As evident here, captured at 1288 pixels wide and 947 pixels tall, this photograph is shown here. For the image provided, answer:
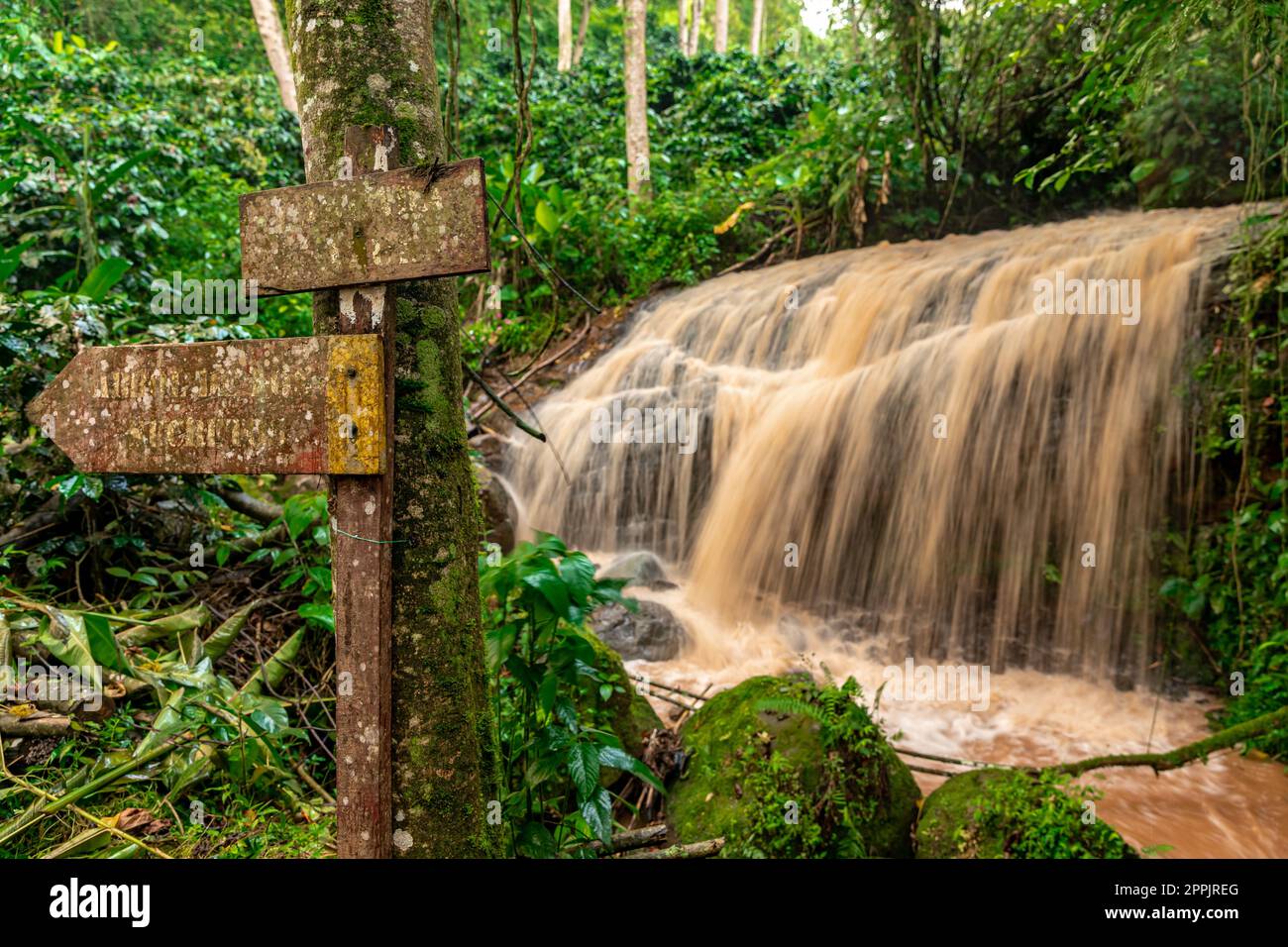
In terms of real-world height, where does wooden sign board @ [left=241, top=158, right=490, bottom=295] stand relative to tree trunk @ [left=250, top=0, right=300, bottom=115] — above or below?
below

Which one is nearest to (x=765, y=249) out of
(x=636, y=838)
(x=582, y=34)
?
(x=636, y=838)

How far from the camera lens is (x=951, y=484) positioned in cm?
504

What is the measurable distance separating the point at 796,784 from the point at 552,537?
4.09 feet

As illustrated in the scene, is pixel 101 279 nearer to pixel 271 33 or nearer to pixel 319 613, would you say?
pixel 319 613

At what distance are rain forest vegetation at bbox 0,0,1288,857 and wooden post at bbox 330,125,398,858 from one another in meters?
0.38

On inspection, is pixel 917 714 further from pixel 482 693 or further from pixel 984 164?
pixel 984 164

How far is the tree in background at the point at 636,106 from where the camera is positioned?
10492mm

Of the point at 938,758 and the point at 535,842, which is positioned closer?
the point at 535,842

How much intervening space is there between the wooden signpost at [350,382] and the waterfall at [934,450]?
3.92 m

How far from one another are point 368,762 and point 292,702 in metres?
1.43

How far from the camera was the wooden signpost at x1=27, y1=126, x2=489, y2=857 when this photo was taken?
1638mm

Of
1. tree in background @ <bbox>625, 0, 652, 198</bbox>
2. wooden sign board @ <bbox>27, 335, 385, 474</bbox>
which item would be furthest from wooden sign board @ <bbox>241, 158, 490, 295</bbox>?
tree in background @ <bbox>625, 0, 652, 198</bbox>

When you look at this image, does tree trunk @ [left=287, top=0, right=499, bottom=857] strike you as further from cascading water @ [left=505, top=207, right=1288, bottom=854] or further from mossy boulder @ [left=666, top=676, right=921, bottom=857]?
cascading water @ [left=505, top=207, right=1288, bottom=854]
